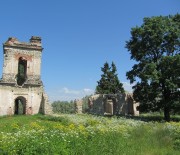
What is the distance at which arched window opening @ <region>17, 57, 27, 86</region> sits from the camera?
3814 centimetres

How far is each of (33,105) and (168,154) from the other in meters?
25.6

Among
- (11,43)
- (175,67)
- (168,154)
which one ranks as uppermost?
(11,43)

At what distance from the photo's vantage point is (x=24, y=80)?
124ft

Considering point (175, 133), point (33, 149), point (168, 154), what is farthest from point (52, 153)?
point (175, 133)

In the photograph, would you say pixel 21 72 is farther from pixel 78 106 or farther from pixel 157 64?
pixel 157 64

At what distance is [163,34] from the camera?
31422 millimetres

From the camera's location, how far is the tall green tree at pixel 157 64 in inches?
1155

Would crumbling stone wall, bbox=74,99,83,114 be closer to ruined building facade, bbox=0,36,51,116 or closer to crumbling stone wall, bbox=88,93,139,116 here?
crumbling stone wall, bbox=88,93,139,116

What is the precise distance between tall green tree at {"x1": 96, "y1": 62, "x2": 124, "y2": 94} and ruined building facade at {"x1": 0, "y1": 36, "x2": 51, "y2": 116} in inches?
651

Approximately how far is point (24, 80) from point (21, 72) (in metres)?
1.97

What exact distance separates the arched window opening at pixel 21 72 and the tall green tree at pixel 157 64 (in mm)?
13944

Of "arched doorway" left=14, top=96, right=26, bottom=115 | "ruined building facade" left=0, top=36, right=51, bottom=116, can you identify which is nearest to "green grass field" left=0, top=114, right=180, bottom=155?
"ruined building facade" left=0, top=36, right=51, bottom=116

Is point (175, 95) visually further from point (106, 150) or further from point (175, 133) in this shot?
point (106, 150)

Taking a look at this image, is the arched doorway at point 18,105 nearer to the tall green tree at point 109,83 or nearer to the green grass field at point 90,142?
the tall green tree at point 109,83
